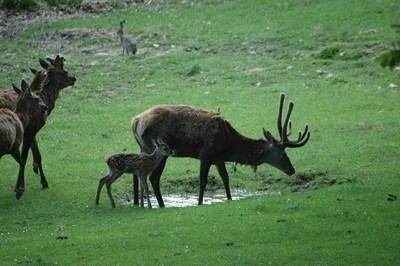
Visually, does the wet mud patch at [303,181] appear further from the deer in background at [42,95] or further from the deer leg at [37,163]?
the deer in background at [42,95]

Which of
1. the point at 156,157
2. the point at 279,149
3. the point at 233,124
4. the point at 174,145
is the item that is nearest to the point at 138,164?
the point at 156,157

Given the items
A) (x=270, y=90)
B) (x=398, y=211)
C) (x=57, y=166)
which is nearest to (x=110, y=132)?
(x=57, y=166)

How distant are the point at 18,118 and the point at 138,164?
2683 millimetres

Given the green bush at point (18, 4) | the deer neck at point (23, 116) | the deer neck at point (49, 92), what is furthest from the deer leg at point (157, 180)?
the green bush at point (18, 4)

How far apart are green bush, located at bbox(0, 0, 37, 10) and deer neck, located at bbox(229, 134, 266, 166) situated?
20224mm

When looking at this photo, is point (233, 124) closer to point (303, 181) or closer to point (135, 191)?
point (303, 181)

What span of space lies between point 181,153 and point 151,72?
11.8m

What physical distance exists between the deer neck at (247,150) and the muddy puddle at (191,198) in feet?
2.03

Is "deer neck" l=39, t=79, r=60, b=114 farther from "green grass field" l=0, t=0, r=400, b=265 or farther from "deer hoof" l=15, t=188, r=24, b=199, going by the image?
"deer hoof" l=15, t=188, r=24, b=199

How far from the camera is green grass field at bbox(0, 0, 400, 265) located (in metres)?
14.3

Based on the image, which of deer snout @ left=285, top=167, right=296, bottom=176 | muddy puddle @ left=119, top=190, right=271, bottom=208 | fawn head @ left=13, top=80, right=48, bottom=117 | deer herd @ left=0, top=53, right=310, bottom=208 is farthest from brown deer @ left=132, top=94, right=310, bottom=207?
fawn head @ left=13, top=80, right=48, bottom=117

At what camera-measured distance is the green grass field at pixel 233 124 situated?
46.9 feet

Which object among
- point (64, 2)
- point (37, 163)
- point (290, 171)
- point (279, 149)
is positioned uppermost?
point (279, 149)

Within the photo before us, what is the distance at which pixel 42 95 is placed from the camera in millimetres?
20875
